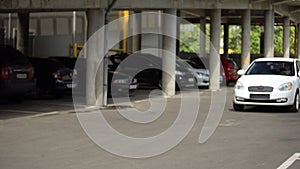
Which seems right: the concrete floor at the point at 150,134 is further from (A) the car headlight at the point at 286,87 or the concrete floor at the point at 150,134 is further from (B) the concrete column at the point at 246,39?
(B) the concrete column at the point at 246,39

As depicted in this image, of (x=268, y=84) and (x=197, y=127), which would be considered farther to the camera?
(x=268, y=84)

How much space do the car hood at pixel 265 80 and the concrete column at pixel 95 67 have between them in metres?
4.68

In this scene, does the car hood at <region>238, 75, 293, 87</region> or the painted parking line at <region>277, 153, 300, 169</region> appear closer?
the painted parking line at <region>277, 153, 300, 169</region>

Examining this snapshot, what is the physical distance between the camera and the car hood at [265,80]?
17.1 metres

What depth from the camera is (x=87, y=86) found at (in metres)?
19.6

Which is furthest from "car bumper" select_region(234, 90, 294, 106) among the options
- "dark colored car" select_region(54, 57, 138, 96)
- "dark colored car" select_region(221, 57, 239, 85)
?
"dark colored car" select_region(221, 57, 239, 85)

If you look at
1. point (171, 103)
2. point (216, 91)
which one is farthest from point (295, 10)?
point (171, 103)

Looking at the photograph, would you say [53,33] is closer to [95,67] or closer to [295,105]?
[95,67]

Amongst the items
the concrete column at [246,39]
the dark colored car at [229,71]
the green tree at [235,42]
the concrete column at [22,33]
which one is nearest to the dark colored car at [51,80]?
the concrete column at [22,33]

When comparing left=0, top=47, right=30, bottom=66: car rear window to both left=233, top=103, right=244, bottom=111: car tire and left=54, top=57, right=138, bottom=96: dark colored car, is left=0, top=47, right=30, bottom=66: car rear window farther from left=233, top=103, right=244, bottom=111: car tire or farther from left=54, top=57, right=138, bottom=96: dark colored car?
left=233, top=103, right=244, bottom=111: car tire

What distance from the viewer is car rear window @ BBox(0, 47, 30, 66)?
60.4 ft

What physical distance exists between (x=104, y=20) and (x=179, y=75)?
8648 millimetres

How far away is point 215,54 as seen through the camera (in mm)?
30000

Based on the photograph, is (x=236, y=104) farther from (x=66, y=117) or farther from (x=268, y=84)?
(x=66, y=117)
